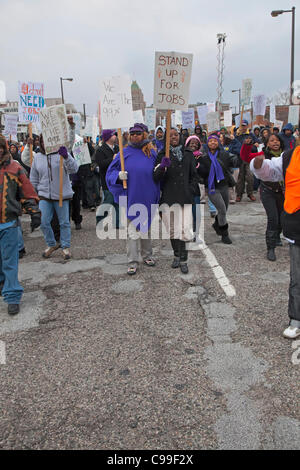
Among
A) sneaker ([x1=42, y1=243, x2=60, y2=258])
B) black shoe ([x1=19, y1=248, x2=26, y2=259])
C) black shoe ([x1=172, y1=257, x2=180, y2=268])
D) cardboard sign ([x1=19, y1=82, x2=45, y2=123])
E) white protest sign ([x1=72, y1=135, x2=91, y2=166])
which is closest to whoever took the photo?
black shoe ([x1=172, y1=257, x2=180, y2=268])

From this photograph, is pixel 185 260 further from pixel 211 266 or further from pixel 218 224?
pixel 218 224

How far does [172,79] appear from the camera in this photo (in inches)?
197

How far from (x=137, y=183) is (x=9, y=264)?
1927 millimetres

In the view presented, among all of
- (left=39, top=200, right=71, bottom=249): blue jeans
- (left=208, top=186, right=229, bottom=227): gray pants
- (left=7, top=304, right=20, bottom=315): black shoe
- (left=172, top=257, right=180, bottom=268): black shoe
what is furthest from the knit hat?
(left=7, top=304, right=20, bottom=315): black shoe

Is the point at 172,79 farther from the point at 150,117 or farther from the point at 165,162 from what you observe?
the point at 150,117

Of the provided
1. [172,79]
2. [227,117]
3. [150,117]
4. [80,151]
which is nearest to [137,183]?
[172,79]

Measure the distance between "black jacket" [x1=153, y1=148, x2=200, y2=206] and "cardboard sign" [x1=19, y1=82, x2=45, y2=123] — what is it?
4.10m

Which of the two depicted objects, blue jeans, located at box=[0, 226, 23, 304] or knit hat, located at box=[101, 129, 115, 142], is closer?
blue jeans, located at box=[0, 226, 23, 304]

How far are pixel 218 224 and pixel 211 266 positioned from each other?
4.64 feet

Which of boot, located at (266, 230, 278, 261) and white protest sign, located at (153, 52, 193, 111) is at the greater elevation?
white protest sign, located at (153, 52, 193, 111)

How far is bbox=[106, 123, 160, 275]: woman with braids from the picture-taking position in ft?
16.8

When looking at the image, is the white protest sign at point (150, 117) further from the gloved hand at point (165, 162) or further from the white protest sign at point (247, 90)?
the gloved hand at point (165, 162)

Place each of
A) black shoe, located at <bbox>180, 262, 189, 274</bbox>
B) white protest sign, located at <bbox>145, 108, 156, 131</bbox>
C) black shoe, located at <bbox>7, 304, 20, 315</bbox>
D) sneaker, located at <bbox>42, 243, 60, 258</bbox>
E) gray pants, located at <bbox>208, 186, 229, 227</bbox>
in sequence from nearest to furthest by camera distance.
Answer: black shoe, located at <bbox>7, 304, 20, 315</bbox> < black shoe, located at <bbox>180, 262, 189, 274</bbox> < sneaker, located at <bbox>42, 243, 60, 258</bbox> < gray pants, located at <bbox>208, 186, 229, 227</bbox> < white protest sign, located at <bbox>145, 108, 156, 131</bbox>

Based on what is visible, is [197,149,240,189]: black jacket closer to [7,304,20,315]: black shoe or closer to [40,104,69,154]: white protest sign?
[40,104,69,154]: white protest sign
